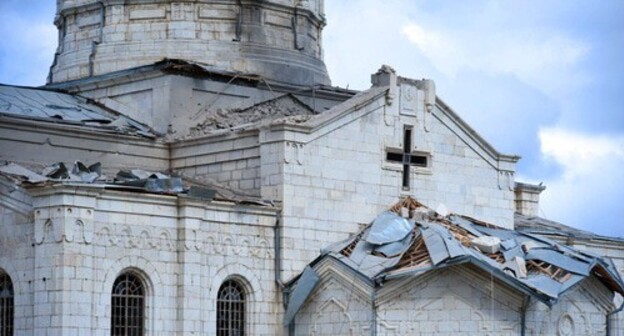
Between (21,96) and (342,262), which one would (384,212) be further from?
(21,96)

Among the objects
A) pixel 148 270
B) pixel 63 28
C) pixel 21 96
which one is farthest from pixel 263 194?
pixel 63 28

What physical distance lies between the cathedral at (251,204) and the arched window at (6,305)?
1.9 inches

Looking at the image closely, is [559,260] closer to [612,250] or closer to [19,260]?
[612,250]

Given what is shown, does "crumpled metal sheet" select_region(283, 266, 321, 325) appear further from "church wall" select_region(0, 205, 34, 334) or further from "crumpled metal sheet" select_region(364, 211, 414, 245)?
"church wall" select_region(0, 205, 34, 334)

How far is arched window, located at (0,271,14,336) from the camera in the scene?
4338cm

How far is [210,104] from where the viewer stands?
52000 millimetres

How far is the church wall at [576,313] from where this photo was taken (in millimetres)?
47125

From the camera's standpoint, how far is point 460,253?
44656 mm

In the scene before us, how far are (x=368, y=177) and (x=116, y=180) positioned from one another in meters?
7.33

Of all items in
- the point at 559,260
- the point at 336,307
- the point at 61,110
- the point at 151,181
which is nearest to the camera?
the point at 151,181

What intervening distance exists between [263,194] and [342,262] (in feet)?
10.6

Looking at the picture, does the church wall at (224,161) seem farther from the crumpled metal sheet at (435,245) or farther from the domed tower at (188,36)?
the domed tower at (188,36)

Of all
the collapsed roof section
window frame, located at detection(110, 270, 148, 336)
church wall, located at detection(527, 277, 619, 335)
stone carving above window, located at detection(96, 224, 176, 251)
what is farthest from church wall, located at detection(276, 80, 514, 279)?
window frame, located at detection(110, 270, 148, 336)

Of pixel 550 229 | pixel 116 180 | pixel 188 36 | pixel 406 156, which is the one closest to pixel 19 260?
pixel 116 180
